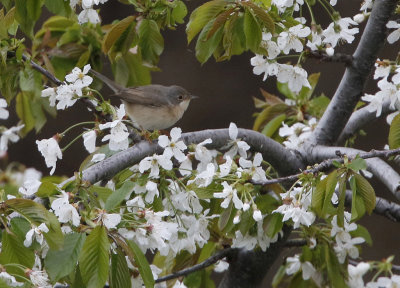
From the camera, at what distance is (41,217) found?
2.00m

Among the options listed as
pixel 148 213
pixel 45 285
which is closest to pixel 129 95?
pixel 148 213

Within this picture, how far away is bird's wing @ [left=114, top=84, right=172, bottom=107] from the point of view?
3651 mm

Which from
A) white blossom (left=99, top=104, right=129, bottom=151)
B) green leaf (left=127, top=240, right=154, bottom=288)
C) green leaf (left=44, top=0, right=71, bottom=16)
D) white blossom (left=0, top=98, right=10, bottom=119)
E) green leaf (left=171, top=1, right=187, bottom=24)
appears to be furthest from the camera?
green leaf (left=171, top=1, right=187, bottom=24)

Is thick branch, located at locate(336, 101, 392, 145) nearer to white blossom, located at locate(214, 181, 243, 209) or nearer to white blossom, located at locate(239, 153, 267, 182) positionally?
white blossom, located at locate(239, 153, 267, 182)

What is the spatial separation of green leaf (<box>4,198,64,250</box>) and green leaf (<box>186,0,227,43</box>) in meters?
0.95

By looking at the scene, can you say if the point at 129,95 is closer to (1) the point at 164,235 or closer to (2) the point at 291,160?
(2) the point at 291,160

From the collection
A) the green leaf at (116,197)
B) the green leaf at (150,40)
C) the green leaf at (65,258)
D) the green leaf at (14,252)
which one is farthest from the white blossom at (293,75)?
the green leaf at (14,252)

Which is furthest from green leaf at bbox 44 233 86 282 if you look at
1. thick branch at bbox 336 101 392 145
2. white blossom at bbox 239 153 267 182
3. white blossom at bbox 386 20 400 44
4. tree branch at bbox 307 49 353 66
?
thick branch at bbox 336 101 392 145

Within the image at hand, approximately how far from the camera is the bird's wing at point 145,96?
12.0 feet

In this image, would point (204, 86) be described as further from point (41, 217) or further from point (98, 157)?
point (41, 217)

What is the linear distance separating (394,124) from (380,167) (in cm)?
40

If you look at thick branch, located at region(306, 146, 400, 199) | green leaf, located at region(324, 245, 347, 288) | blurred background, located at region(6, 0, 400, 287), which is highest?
thick branch, located at region(306, 146, 400, 199)

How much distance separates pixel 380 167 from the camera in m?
2.89

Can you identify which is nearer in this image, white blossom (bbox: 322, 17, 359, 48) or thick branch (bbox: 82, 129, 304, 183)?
thick branch (bbox: 82, 129, 304, 183)
